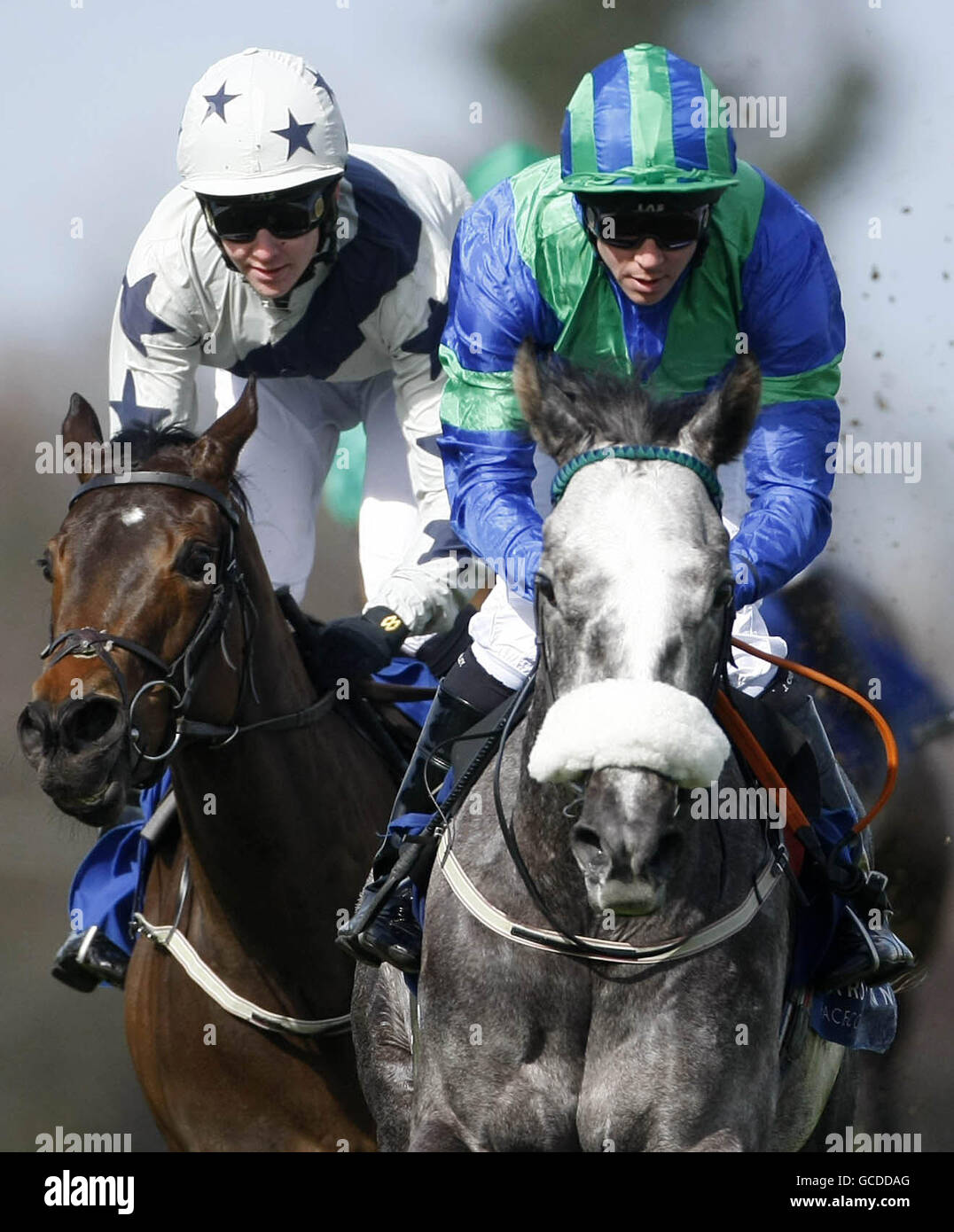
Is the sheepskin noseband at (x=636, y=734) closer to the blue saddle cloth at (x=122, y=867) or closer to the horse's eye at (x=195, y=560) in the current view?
the horse's eye at (x=195, y=560)

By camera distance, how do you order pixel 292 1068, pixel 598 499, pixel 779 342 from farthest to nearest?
pixel 292 1068 < pixel 779 342 < pixel 598 499

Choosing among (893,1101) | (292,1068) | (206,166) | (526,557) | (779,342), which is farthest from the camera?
(893,1101)

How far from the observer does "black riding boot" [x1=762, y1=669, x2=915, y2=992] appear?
3982mm

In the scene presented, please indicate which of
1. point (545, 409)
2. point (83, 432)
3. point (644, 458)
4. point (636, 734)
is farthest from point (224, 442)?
point (636, 734)

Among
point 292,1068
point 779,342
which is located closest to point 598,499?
point 779,342

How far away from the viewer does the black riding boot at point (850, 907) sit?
398 centimetres

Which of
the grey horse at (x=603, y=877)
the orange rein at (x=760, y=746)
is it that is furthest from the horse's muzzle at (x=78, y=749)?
the orange rein at (x=760, y=746)

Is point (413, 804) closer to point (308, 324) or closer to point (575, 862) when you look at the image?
point (575, 862)

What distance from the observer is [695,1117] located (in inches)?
138

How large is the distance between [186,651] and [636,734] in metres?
1.65

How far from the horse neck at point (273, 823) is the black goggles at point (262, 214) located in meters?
0.95

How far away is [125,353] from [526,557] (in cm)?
235

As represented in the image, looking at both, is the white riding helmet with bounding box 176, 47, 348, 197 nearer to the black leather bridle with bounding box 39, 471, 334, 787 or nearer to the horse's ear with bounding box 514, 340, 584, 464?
the black leather bridle with bounding box 39, 471, 334, 787

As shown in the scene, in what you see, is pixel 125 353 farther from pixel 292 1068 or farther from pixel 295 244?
pixel 292 1068
